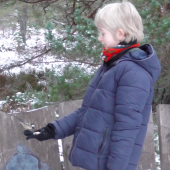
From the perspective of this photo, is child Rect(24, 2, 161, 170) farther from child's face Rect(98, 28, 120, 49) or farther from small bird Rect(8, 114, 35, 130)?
small bird Rect(8, 114, 35, 130)

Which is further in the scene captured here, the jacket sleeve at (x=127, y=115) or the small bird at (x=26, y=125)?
the small bird at (x=26, y=125)

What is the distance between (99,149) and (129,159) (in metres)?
0.19

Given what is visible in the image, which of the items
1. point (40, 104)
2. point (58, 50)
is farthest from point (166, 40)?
point (40, 104)

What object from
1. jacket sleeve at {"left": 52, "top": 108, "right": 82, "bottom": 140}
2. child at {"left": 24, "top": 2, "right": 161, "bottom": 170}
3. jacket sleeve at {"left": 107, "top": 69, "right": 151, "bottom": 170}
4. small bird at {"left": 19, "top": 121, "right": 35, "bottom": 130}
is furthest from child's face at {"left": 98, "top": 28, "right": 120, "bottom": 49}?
small bird at {"left": 19, "top": 121, "right": 35, "bottom": 130}

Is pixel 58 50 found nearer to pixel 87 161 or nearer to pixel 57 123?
pixel 57 123

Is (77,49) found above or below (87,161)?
above

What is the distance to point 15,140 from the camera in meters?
2.21

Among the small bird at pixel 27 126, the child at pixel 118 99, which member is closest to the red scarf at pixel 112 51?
the child at pixel 118 99

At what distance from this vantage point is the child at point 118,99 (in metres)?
1.56

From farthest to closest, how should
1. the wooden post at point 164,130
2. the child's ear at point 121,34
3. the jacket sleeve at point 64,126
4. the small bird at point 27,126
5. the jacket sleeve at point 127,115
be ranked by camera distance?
the wooden post at point 164,130 < the small bird at point 27,126 < the jacket sleeve at point 64,126 < the child's ear at point 121,34 < the jacket sleeve at point 127,115

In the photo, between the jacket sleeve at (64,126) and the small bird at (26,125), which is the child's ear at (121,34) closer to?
the jacket sleeve at (64,126)

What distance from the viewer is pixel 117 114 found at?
5.17 ft

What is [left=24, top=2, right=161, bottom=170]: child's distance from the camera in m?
1.56

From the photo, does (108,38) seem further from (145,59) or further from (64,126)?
(64,126)
